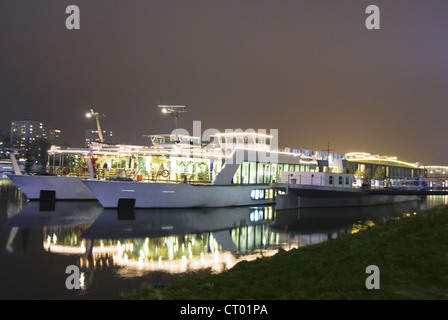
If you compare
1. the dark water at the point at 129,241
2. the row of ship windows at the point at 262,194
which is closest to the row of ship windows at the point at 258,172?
the row of ship windows at the point at 262,194

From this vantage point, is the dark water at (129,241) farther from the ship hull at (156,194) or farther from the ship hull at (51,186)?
the ship hull at (51,186)

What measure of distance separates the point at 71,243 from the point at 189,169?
16829mm

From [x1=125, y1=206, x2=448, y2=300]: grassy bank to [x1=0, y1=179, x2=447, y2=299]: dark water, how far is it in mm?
3345

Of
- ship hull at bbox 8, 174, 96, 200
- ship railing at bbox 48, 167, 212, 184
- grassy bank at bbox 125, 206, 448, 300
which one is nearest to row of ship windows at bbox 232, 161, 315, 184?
ship railing at bbox 48, 167, 212, 184

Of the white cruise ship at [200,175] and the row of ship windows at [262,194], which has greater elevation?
the white cruise ship at [200,175]

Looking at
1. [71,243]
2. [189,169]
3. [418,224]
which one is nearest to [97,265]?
[71,243]

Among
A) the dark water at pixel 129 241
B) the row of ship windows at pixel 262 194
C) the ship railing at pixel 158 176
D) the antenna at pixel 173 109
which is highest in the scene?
the antenna at pixel 173 109

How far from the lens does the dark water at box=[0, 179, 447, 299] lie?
12.7 metres

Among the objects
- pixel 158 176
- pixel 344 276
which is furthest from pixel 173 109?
pixel 344 276

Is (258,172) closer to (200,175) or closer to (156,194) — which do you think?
(200,175)

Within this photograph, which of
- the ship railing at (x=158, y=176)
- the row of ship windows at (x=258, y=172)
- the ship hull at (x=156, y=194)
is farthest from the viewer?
the row of ship windows at (x=258, y=172)

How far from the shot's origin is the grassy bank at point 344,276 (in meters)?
7.67

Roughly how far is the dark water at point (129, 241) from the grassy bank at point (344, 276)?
3345 millimetres

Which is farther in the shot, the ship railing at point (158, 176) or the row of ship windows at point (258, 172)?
the row of ship windows at point (258, 172)
